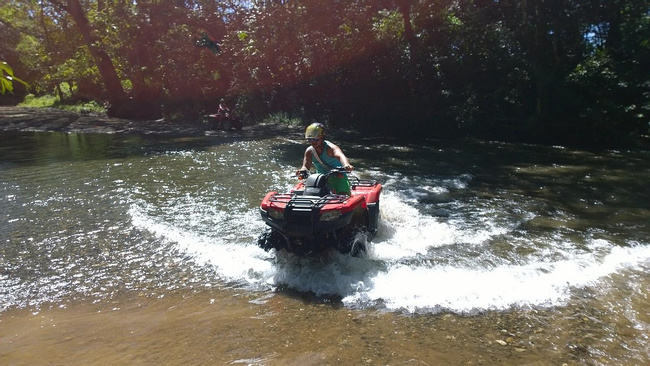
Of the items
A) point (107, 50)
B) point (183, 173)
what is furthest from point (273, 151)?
point (107, 50)

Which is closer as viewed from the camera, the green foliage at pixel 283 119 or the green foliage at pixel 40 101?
the green foliage at pixel 283 119

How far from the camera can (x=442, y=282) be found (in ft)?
18.3

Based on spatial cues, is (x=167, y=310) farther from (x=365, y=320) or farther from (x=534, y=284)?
(x=534, y=284)

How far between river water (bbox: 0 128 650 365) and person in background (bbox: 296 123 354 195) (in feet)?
3.59

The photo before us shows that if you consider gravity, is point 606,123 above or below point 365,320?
above

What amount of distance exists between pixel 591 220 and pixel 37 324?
7.81 m

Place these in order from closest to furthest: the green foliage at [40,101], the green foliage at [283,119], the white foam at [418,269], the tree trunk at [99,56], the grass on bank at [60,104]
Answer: the white foam at [418,269] < the green foliage at [283,119] < the tree trunk at [99,56] < the grass on bank at [60,104] < the green foliage at [40,101]

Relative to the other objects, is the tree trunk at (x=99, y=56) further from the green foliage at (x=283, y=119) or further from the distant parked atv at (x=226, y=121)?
the green foliage at (x=283, y=119)

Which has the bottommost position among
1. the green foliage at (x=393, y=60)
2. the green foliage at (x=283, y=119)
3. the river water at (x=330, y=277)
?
the river water at (x=330, y=277)

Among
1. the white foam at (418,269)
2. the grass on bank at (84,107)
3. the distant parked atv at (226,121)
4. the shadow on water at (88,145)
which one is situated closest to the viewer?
the white foam at (418,269)

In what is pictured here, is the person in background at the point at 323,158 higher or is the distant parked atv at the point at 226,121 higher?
the person in background at the point at 323,158

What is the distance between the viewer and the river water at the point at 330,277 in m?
4.26

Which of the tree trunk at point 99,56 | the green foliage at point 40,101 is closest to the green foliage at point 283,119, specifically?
the tree trunk at point 99,56

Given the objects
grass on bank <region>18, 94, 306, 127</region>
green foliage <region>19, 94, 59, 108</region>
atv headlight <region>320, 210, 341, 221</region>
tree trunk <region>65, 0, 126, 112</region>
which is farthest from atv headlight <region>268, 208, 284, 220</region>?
green foliage <region>19, 94, 59, 108</region>
